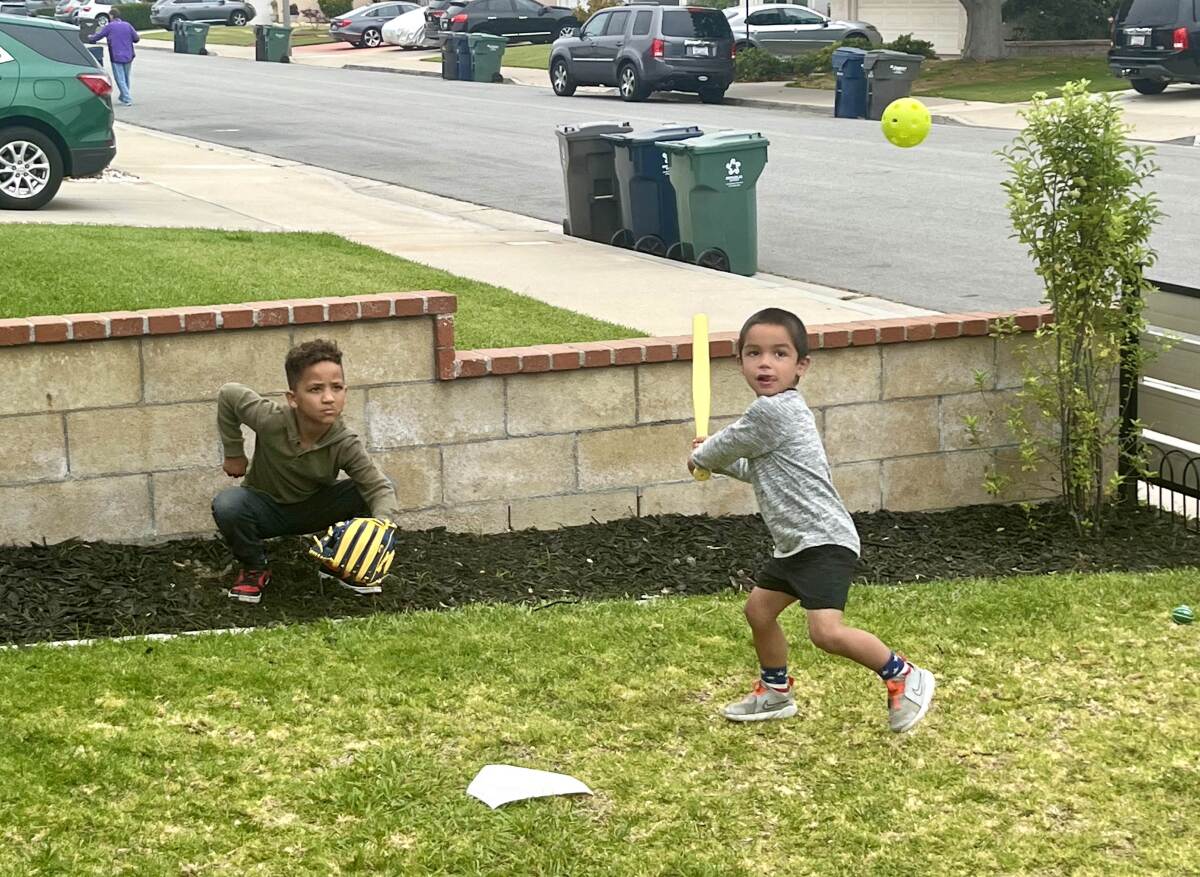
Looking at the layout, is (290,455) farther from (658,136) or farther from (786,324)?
(658,136)

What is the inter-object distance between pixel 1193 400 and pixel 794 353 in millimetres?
3472

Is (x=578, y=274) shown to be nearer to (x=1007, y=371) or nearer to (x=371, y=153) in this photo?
(x=1007, y=371)

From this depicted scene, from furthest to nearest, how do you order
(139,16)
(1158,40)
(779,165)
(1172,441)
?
(139,16)
(1158,40)
(779,165)
(1172,441)

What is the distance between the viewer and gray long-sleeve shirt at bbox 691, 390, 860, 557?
5.21m

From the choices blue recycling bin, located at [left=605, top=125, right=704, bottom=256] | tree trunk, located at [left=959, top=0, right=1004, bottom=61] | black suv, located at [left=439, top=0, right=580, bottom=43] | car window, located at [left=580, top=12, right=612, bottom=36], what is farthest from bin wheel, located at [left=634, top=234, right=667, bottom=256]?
black suv, located at [left=439, top=0, right=580, bottom=43]

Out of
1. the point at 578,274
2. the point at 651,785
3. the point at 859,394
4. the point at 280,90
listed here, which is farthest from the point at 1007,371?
the point at 280,90

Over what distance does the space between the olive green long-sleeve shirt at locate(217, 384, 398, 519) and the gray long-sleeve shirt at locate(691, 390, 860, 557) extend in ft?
4.99

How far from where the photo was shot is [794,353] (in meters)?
5.17

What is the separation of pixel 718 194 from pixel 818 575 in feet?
29.1

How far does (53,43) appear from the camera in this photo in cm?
1563

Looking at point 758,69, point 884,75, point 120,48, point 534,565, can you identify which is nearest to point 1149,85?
point 884,75

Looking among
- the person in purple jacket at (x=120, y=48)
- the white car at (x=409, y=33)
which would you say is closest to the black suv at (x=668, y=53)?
the person in purple jacket at (x=120, y=48)

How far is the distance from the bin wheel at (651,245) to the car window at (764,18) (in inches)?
1335

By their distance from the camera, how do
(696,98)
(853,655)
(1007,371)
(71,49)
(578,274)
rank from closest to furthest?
(853,655), (1007,371), (578,274), (71,49), (696,98)
